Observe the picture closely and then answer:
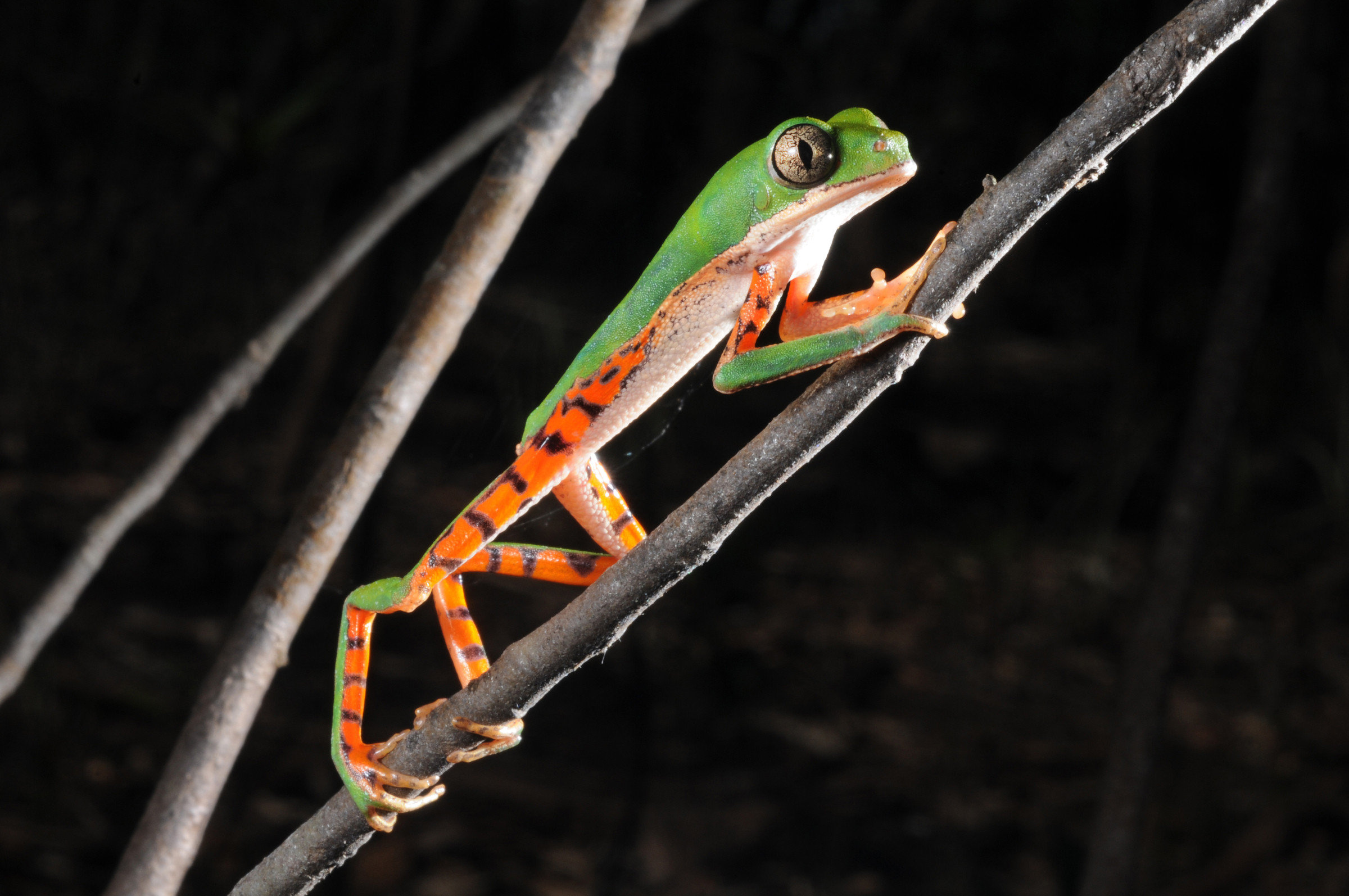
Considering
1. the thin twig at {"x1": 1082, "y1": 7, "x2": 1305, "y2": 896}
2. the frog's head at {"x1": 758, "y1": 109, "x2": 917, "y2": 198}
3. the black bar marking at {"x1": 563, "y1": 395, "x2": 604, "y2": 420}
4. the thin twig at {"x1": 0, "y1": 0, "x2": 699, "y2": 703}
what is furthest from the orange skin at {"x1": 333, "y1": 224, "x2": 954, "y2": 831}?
the thin twig at {"x1": 1082, "y1": 7, "x2": 1305, "y2": 896}

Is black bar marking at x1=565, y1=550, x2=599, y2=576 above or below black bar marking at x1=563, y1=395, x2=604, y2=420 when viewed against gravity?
below

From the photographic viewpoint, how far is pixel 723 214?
1218 millimetres

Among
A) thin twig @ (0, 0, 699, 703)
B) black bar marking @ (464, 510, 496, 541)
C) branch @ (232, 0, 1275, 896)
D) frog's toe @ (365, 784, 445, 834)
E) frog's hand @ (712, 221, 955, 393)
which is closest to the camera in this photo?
branch @ (232, 0, 1275, 896)

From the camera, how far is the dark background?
297cm

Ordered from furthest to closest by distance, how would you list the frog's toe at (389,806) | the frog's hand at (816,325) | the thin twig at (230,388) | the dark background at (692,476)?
the dark background at (692,476) < the thin twig at (230,388) < the frog's toe at (389,806) < the frog's hand at (816,325)

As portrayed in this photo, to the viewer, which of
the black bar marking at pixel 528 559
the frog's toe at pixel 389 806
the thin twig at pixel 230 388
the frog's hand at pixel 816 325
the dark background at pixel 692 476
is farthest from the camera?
the dark background at pixel 692 476

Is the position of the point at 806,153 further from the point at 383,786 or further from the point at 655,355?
A: the point at 383,786

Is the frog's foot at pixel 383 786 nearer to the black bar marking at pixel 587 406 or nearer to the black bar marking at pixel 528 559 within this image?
the black bar marking at pixel 528 559

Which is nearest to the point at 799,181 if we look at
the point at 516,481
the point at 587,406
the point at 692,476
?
the point at 587,406

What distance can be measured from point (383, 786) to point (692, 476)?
12.3 ft

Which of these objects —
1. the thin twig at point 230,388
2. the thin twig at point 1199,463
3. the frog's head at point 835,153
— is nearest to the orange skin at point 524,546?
the frog's head at point 835,153

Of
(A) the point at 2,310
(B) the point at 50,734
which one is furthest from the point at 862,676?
(A) the point at 2,310

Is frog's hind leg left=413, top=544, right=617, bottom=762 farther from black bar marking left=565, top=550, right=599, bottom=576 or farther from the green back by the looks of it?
the green back

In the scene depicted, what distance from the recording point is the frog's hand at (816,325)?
37.5 inches
